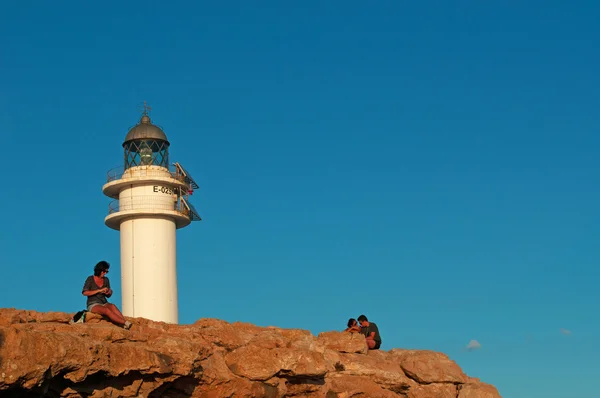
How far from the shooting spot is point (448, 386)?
22141 mm

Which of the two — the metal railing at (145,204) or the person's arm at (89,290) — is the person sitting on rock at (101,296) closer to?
the person's arm at (89,290)

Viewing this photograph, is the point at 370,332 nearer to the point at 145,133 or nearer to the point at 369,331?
the point at 369,331

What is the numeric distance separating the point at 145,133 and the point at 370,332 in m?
15.3

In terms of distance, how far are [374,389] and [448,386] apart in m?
2.22

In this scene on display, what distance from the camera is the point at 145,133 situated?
117ft

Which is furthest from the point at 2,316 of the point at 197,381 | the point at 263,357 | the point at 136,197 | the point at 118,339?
the point at 136,197

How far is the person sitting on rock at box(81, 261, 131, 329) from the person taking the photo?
18.1m

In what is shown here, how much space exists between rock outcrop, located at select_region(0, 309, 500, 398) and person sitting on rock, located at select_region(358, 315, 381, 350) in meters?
0.47

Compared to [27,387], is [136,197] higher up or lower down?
higher up

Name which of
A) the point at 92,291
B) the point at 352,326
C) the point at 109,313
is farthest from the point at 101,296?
the point at 352,326

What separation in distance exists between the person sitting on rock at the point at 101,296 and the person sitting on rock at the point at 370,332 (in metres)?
7.49

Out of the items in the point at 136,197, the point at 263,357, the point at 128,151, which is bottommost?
the point at 263,357

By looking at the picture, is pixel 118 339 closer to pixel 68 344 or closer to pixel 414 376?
→ pixel 68 344

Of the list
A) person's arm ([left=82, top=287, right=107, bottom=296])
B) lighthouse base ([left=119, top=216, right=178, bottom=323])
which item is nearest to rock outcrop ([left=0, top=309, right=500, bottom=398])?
person's arm ([left=82, top=287, right=107, bottom=296])
